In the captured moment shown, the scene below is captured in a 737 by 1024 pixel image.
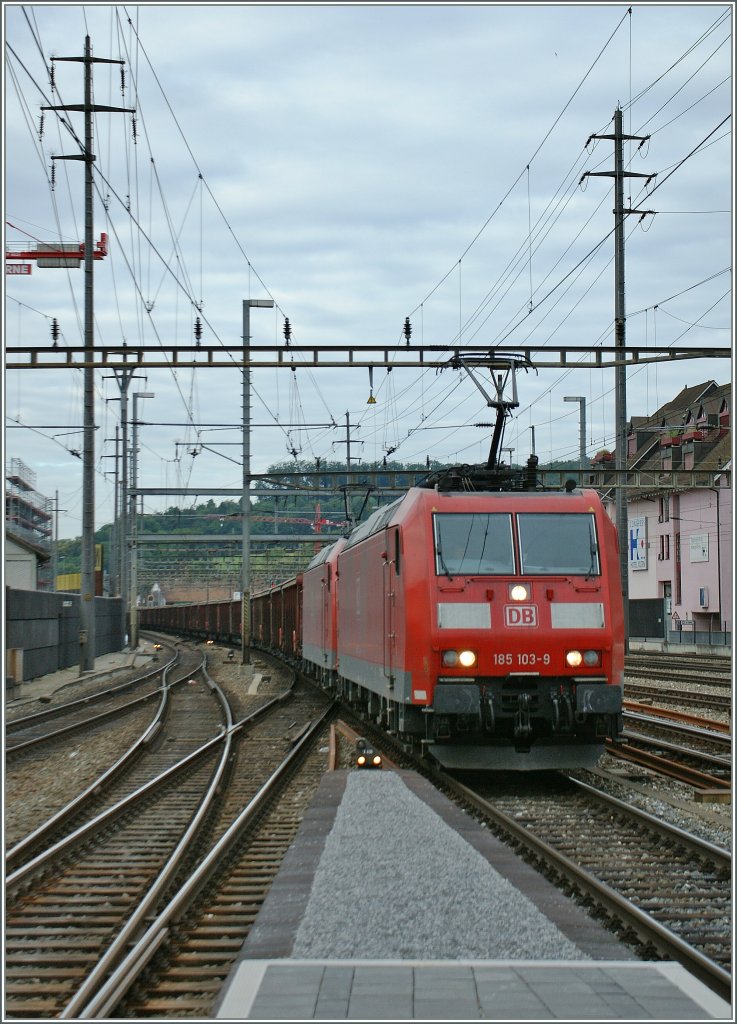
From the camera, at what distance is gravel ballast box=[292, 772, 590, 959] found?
5.89 m

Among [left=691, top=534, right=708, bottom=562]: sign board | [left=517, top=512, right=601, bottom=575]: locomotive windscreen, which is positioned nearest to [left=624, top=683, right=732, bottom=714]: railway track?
[left=517, top=512, right=601, bottom=575]: locomotive windscreen

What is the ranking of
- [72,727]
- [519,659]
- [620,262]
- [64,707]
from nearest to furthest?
[519,659], [72,727], [64,707], [620,262]

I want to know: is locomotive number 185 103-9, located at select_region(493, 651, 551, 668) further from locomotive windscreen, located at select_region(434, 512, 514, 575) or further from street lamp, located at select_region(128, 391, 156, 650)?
street lamp, located at select_region(128, 391, 156, 650)

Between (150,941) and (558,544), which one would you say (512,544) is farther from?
(150,941)

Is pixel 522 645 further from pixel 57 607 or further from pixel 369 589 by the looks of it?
pixel 57 607

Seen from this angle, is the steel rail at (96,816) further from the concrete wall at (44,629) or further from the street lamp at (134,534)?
the street lamp at (134,534)

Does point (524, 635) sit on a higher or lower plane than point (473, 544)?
lower

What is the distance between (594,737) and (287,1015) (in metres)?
Result: 8.18

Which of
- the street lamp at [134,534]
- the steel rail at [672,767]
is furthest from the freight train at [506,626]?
the street lamp at [134,534]

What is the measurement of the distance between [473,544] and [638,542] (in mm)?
51324

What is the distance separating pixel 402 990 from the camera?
16.9 ft

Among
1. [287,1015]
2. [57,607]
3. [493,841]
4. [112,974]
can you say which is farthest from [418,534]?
[57,607]

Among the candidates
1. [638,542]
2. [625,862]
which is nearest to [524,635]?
[625,862]

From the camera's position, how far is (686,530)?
56.1 meters
